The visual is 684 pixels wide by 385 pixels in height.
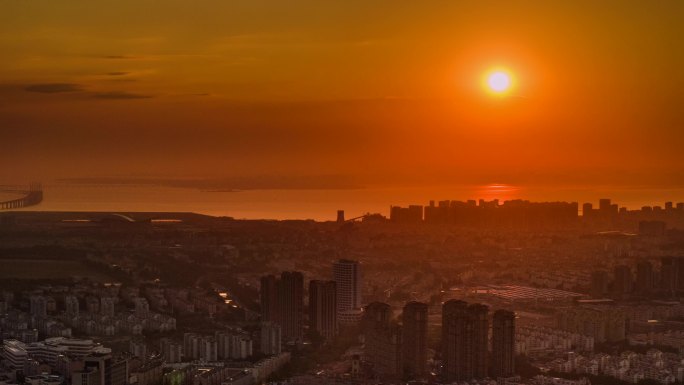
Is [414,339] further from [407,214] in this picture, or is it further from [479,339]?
[407,214]

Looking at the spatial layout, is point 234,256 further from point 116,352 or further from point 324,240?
point 116,352

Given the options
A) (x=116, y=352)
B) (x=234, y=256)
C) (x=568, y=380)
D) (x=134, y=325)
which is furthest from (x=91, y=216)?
(x=568, y=380)

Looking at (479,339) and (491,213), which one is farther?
(491,213)

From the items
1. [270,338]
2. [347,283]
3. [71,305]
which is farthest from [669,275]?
[71,305]

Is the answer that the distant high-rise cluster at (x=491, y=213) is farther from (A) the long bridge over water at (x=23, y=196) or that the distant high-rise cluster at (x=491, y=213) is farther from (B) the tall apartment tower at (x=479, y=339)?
(B) the tall apartment tower at (x=479, y=339)

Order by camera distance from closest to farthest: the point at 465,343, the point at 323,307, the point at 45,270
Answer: the point at 465,343 < the point at 323,307 < the point at 45,270

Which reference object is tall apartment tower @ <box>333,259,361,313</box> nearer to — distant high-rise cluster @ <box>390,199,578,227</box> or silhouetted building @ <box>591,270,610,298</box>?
silhouetted building @ <box>591,270,610,298</box>
